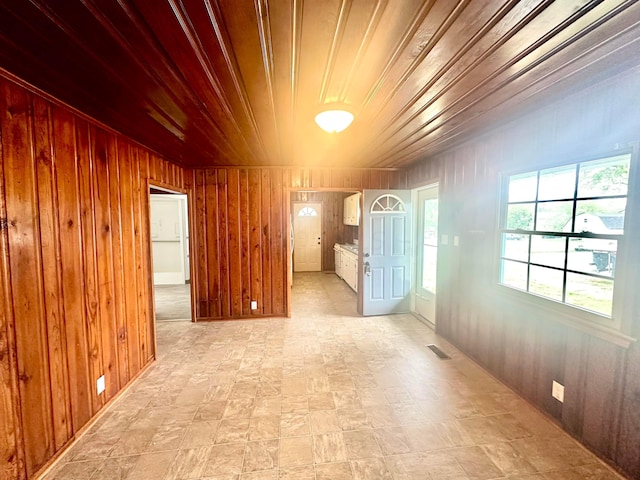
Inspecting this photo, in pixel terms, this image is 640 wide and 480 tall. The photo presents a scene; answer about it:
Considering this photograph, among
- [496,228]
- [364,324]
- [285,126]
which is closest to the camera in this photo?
[285,126]

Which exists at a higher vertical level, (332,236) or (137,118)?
(137,118)

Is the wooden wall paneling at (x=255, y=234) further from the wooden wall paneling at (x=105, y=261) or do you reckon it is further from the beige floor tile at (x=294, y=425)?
the beige floor tile at (x=294, y=425)

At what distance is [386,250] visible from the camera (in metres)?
4.54

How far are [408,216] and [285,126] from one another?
269 cm

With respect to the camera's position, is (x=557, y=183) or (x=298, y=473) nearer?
(x=298, y=473)

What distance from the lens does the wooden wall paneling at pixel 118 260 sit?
2520 mm

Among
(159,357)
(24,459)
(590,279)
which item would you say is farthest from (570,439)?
(159,357)

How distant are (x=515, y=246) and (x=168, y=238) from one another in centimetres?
700

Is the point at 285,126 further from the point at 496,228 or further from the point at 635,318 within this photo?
the point at 635,318

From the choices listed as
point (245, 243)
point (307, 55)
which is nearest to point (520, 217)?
point (307, 55)

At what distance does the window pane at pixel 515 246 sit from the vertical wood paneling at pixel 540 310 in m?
0.11

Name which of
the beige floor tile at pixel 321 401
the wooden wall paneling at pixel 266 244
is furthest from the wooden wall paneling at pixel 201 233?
the beige floor tile at pixel 321 401

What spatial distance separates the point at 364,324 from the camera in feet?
14.0

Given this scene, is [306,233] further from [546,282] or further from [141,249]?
[546,282]
